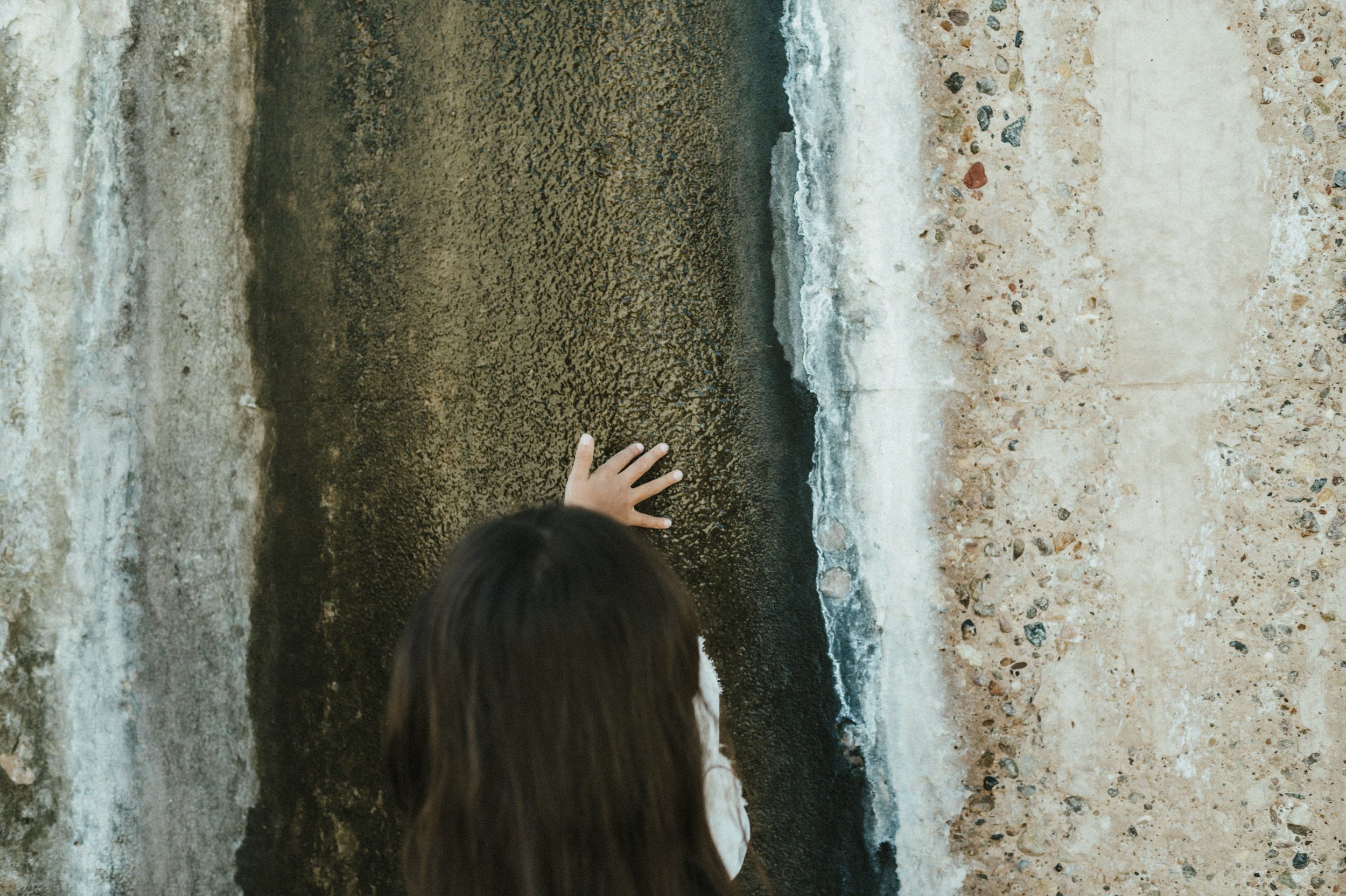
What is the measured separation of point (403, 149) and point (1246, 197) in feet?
5.17

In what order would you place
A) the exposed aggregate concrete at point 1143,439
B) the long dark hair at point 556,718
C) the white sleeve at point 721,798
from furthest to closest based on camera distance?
the exposed aggregate concrete at point 1143,439 < the white sleeve at point 721,798 < the long dark hair at point 556,718

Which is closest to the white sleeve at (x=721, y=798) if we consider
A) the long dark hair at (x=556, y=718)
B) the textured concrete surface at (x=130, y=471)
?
the long dark hair at (x=556, y=718)

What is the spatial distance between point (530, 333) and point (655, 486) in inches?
15.2

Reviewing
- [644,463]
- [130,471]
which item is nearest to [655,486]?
[644,463]

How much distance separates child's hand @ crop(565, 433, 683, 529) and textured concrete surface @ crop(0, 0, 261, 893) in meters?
0.71

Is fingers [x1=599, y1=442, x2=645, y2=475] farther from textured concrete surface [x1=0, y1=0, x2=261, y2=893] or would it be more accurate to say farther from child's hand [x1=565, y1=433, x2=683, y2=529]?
Result: textured concrete surface [x1=0, y1=0, x2=261, y2=893]

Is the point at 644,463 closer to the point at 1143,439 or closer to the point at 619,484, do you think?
the point at 619,484

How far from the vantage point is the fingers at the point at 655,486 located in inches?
59.9

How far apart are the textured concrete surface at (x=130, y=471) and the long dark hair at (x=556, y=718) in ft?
3.18

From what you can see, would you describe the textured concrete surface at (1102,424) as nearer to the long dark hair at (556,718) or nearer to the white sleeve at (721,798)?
the white sleeve at (721,798)

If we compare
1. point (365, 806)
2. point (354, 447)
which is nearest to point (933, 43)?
point (354, 447)

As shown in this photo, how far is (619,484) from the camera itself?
1.52m

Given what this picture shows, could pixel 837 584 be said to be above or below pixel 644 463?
below

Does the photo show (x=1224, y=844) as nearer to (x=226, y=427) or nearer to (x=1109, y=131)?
(x=1109, y=131)
